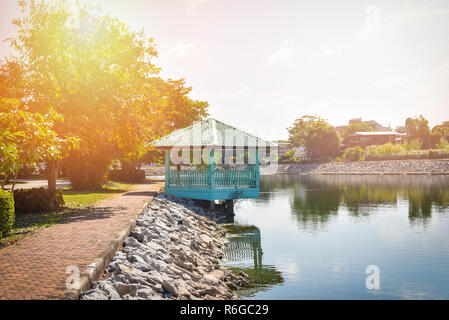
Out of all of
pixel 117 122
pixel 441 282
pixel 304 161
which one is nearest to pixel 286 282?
pixel 441 282

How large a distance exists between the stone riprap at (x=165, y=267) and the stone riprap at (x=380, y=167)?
A: 5690 centimetres

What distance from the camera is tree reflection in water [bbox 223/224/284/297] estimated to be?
1084 cm

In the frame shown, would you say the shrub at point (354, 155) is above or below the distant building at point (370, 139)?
below

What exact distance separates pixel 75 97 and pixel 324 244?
1162 centimetres

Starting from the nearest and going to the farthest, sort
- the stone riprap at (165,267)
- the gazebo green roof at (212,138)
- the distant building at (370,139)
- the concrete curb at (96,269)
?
the concrete curb at (96,269) < the stone riprap at (165,267) < the gazebo green roof at (212,138) < the distant building at (370,139)

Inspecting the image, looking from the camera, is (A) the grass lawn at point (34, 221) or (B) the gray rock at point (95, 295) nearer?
(B) the gray rock at point (95, 295)

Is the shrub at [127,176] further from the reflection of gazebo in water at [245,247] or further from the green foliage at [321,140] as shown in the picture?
the green foliage at [321,140]

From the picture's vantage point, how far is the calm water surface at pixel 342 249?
34.6 ft

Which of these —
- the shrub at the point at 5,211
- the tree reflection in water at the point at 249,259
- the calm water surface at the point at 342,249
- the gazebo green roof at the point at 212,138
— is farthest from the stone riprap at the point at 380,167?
the shrub at the point at 5,211

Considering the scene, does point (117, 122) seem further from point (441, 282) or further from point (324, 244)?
point (441, 282)

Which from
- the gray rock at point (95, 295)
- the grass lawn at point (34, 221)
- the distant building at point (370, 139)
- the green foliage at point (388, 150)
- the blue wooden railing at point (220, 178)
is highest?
the distant building at point (370, 139)

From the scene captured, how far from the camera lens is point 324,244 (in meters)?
16.1

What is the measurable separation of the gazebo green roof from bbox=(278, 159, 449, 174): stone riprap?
5079 cm

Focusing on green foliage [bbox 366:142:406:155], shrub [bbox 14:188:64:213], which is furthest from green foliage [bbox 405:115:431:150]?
shrub [bbox 14:188:64:213]
